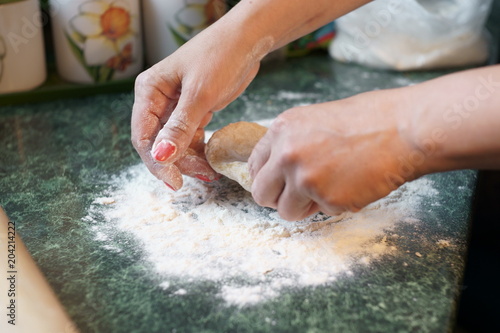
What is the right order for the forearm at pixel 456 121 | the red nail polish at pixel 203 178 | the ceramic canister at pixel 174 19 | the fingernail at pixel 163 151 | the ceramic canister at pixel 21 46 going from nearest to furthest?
the forearm at pixel 456 121
the fingernail at pixel 163 151
the red nail polish at pixel 203 178
the ceramic canister at pixel 21 46
the ceramic canister at pixel 174 19

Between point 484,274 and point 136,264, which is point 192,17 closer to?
point 136,264

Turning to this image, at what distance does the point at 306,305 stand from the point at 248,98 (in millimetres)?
745

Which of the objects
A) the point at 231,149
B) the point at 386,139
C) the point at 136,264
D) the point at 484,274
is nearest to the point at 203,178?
the point at 231,149

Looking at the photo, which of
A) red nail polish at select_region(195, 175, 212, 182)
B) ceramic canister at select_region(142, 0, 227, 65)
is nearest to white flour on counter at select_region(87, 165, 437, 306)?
red nail polish at select_region(195, 175, 212, 182)

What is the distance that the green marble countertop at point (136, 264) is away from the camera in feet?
2.29

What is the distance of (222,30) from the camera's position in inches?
38.4

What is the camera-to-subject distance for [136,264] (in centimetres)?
80

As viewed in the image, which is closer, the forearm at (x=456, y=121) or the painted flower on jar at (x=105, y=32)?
the forearm at (x=456, y=121)

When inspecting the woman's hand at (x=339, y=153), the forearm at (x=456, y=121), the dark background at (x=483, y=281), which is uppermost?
the forearm at (x=456, y=121)

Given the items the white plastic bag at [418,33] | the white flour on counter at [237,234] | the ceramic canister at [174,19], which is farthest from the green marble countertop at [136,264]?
the white plastic bag at [418,33]

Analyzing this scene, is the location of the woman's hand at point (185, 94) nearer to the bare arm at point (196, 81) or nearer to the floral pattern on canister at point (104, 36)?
the bare arm at point (196, 81)

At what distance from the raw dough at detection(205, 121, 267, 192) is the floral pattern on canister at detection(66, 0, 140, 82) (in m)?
0.47

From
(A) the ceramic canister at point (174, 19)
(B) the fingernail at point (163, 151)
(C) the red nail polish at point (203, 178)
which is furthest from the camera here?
(A) the ceramic canister at point (174, 19)

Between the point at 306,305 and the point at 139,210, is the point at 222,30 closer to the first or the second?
the point at 139,210
